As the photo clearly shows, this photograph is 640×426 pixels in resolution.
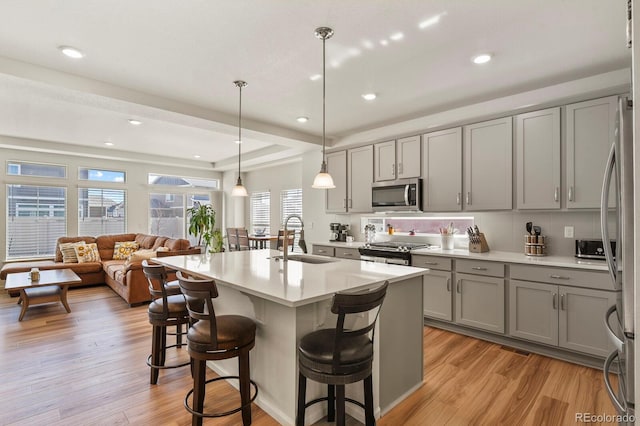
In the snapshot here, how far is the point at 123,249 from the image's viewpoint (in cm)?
659

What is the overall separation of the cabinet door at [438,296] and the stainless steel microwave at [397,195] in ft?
2.98

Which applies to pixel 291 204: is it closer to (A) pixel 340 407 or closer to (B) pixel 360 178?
(B) pixel 360 178

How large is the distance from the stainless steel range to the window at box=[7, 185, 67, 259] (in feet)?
20.3

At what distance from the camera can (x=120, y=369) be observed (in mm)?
2846

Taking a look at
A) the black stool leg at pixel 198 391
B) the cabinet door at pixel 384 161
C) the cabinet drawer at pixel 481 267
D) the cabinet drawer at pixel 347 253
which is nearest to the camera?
the black stool leg at pixel 198 391

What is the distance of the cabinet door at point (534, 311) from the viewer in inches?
117

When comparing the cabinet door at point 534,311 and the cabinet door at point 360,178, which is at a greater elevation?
the cabinet door at point 360,178

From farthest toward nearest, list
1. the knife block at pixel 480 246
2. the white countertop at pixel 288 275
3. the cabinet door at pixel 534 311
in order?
the knife block at pixel 480 246 → the cabinet door at pixel 534 311 → the white countertop at pixel 288 275

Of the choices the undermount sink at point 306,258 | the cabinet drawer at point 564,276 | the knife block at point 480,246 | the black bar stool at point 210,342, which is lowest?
the black bar stool at point 210,342

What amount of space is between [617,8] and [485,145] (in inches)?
65.4

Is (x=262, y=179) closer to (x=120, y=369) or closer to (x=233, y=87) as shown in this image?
(x=233, y=87)

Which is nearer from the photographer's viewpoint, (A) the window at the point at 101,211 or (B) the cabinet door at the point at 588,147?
(B) the cabinet door at the point at 588,147

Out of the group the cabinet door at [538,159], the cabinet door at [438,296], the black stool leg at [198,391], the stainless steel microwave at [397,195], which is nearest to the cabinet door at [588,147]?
the cabinet door at [538,159]

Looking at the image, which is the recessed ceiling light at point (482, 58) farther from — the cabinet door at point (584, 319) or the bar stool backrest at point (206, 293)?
the bar stool backrest at point (206, 293)
